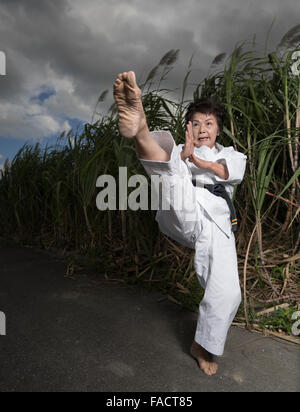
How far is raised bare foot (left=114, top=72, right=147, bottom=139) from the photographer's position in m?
0.91

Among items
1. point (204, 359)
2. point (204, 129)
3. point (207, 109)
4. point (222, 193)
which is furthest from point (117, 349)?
point (207, 109)

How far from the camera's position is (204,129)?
1.37 metres

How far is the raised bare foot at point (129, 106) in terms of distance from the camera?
35.7 inches

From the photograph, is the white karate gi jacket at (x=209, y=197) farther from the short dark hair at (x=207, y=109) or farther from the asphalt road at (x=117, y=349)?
the asphalt road at (x=117, y=349)

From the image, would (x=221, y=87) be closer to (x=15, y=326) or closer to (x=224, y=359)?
(x=224, y=359)

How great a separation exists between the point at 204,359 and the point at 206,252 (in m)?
0.39

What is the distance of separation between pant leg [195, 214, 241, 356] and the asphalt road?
0.14 m

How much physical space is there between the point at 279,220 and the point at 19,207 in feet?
9.10

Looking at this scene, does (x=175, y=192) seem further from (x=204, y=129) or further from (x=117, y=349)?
(x=117, y=349)

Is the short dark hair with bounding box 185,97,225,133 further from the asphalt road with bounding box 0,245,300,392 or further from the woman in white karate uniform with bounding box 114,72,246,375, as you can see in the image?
the asphalt road with bounding box 0,245,300,392

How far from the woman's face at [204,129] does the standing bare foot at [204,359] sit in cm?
80

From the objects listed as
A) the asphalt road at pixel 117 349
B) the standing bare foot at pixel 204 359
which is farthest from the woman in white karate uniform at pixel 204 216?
the asphalt road at pixel 117 349

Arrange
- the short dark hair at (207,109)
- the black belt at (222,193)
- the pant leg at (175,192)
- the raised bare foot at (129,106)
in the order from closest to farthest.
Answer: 1. the raised bare foot at (129,106)
2. the pant leg at (175,192)
3. the black belt at (222,193)
4. the short dark hair at (207,109)
